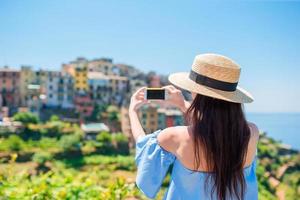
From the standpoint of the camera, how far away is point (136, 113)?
2.31 feet

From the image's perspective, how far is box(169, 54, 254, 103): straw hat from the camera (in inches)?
24.1

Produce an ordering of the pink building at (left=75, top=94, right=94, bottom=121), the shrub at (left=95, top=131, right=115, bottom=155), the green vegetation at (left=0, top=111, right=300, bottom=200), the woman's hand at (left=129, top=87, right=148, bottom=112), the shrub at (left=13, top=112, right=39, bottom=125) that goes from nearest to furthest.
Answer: the woman's hand at (left=129, top=87, right=148, bottom=112) → the green vegetation at (left=0, top=111, right=300, bottom=200) → the shrub at (left=13, top=112, right=39, bottom=125) → the shrub at (left=95, top=131, right=115, bottom=155) → the pink building at (left=75, top=94, right=94, bottom=121)

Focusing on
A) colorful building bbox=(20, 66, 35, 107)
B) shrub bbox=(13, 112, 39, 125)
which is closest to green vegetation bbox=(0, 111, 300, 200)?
shrub bbox=(13, 112, 39, 125)

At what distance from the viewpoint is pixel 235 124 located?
0.60 m

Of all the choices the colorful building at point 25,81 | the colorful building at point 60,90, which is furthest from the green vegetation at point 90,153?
the colorful building at point 25,81

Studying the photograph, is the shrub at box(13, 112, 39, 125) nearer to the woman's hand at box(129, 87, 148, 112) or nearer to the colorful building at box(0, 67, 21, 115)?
the colorful building at box(0, 67, 21, 115)

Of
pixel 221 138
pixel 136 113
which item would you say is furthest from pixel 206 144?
pixel 136 113

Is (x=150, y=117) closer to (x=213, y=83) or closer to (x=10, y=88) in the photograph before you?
(x=10, y=88)

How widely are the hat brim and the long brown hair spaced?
11mm

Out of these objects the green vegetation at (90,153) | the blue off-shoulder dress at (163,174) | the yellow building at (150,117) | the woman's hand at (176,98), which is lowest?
the green vegetation at (90,153)

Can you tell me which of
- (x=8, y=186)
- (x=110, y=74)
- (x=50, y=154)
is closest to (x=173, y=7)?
(x=8, y=186)

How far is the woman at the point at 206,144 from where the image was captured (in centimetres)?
60

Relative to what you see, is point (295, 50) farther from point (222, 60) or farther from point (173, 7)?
point (222, 60)

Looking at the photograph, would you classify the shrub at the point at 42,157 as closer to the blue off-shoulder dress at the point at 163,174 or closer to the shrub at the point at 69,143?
the shrub at the point at 69,143
